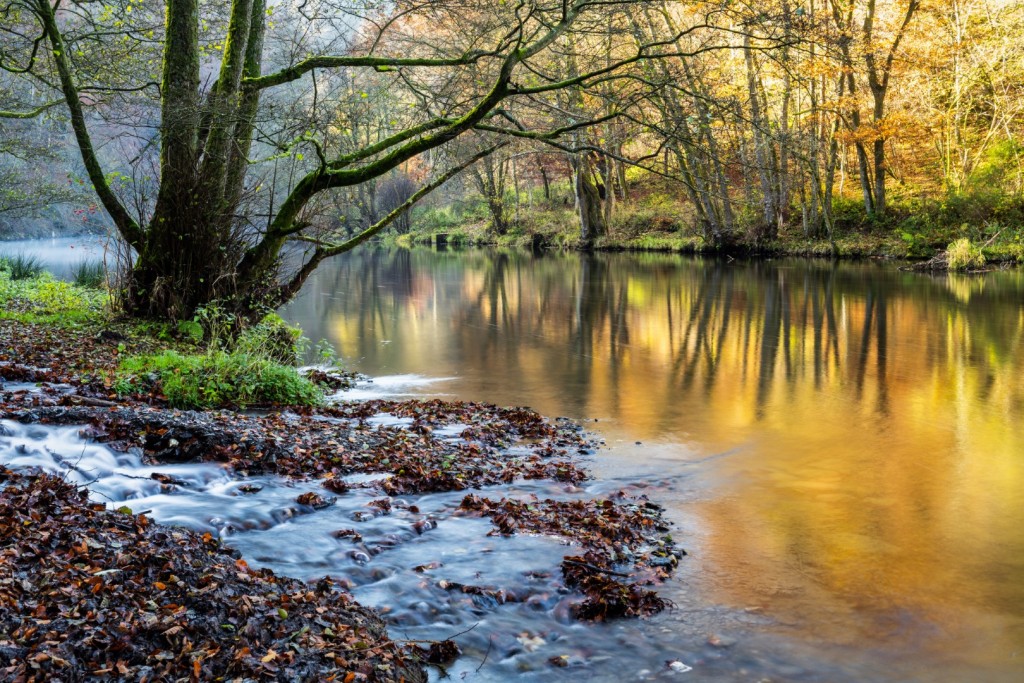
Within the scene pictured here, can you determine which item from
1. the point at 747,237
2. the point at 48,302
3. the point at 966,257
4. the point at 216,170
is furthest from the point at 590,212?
the point at 216,170

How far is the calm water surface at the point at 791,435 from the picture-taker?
489 cm

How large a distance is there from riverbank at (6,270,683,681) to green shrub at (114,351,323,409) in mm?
41

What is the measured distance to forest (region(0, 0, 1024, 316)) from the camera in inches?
468

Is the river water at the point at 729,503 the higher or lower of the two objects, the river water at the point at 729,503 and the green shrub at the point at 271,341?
the lower

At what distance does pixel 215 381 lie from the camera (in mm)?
9312

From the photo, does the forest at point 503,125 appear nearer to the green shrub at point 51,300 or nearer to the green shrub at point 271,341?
the green shrub at point 271,341

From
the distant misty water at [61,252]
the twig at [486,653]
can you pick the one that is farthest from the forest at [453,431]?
the distant misty water at [61,252]

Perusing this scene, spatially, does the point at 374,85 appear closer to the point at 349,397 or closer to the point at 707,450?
the point at 349,397

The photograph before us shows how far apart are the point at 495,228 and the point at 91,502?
48.4m

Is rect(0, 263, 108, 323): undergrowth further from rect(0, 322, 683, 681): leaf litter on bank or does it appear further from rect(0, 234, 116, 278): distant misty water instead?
rect(0, 234, 116, 278): distant misty water

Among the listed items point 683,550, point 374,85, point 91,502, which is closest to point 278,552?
point 91,502

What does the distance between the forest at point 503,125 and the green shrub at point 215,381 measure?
2940 mm

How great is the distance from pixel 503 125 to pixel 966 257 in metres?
20.1

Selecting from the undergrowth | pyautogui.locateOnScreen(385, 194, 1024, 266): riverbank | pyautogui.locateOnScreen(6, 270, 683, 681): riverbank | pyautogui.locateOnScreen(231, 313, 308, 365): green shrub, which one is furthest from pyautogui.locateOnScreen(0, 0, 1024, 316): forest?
pyautogui.locateOnScreen(6, 270, 683, 681): riverbank
